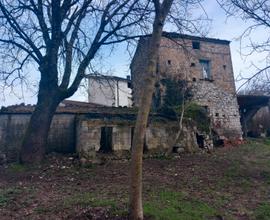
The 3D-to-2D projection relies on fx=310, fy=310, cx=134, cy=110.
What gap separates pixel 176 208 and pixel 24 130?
373 inches

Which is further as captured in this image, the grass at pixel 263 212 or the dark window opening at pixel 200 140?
the dark window opening at pixel 200 140

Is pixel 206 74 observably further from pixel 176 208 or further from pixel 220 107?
pixel 176 208

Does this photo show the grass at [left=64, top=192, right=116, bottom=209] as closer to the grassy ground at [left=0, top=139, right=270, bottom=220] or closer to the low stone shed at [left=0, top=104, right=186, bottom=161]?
the grassy ground at [left=0, top=139, right=270, bottom=220]

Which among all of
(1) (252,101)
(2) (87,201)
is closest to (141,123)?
(2) (87,201)

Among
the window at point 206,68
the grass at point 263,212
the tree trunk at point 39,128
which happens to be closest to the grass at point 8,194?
the tree trunk at point 39,128

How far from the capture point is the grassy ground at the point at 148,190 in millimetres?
6598

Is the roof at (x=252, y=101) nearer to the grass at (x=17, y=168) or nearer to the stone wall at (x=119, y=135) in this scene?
the stone wall at (x=119, y=135)

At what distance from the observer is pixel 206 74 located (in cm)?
2158

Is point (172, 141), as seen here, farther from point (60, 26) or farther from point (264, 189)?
→ point (60, 26)

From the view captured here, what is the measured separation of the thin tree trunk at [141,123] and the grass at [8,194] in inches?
122

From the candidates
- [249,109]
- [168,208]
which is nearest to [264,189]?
[168,208]

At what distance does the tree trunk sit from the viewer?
1033cm

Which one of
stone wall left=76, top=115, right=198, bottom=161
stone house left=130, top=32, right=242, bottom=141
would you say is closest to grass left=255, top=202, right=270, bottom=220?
stone wall left=76, top=115, right=198, bottom=161

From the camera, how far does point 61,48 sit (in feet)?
34.8
